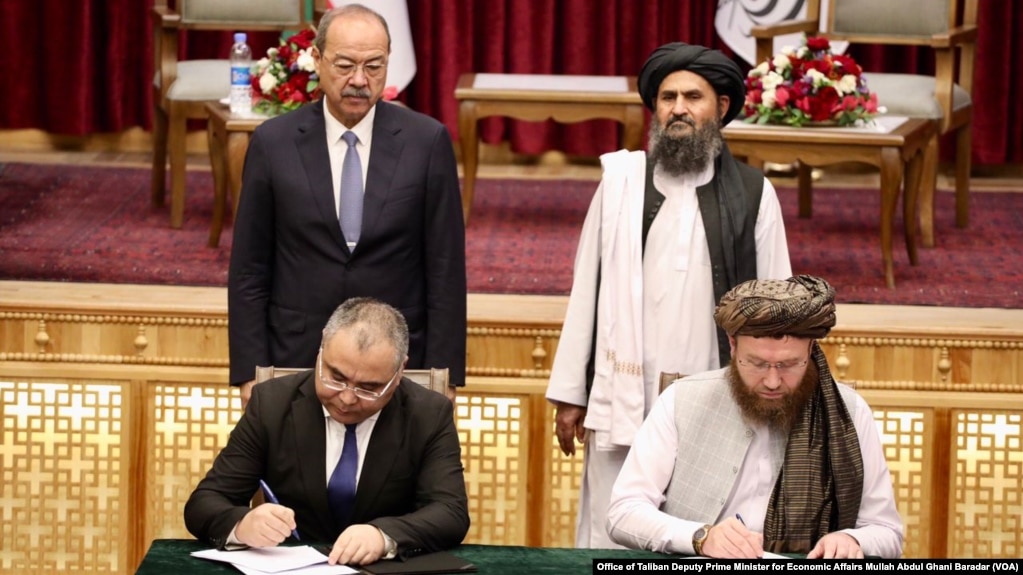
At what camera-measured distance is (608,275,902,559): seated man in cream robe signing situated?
3396 millimetres

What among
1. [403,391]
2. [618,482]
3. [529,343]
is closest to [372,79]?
[403,391]

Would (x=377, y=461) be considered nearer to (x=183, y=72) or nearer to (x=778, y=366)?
(x=778, y=366)

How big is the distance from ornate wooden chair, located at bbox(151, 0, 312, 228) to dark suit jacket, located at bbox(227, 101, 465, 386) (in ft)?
7.95

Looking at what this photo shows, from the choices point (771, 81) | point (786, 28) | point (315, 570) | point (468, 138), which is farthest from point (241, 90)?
point (315, 570)

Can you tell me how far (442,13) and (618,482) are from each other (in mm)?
5013

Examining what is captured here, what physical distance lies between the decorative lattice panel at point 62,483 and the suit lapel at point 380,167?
5.65ft

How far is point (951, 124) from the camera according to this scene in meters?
6.61

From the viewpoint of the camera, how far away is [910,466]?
5328 mm

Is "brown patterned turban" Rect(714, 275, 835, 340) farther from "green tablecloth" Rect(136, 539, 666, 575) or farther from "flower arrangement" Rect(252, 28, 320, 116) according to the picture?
"flower arrangement" Rect(252, 28, 320, 116)

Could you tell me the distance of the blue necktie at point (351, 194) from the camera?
407cm

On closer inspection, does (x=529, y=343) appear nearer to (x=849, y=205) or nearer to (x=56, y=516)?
(x=56, y=516)

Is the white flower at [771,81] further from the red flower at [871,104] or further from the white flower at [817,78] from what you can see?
the red flower at [871,104]

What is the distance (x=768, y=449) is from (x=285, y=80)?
3.05 m

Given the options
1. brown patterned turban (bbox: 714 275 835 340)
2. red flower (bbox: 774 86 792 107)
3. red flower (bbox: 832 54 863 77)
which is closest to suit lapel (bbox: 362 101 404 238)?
brown patterned turban (bbox: 714 275 835 340)
